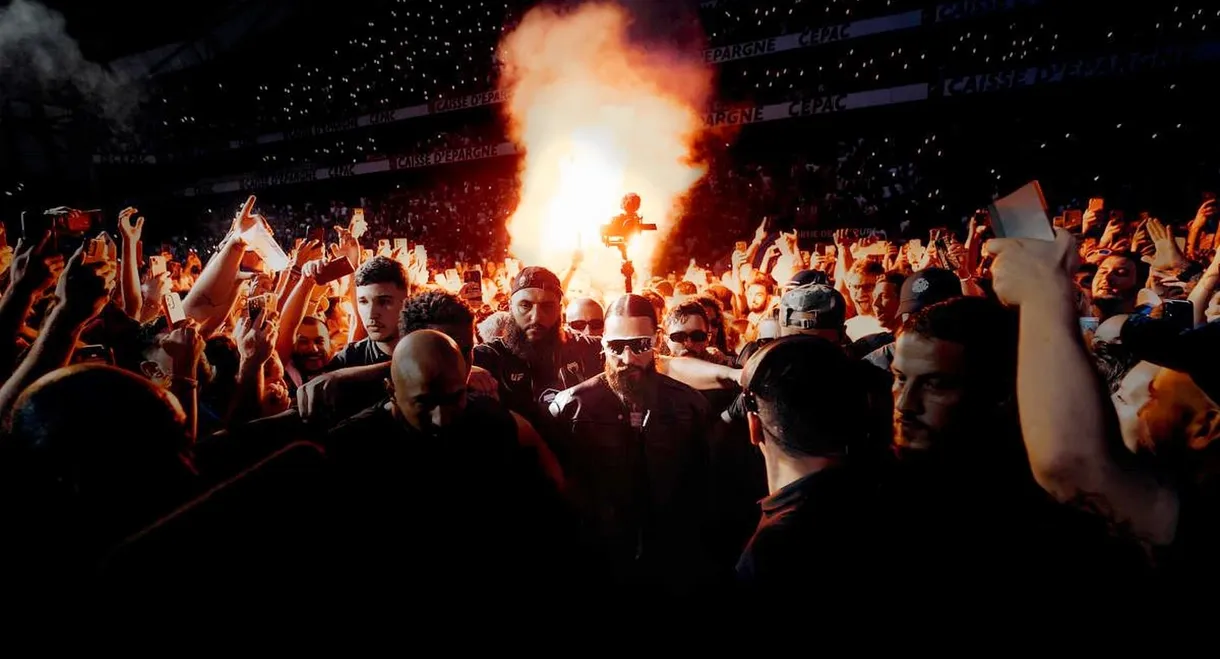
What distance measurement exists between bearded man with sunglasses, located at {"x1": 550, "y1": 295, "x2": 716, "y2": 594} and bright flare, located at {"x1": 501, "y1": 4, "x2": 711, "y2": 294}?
514 inches

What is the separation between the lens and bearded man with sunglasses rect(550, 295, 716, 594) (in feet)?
9.29

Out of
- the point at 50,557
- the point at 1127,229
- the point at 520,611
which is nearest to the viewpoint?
the point at 50,557

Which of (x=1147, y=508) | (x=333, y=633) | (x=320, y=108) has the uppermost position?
(x=320, y=108)

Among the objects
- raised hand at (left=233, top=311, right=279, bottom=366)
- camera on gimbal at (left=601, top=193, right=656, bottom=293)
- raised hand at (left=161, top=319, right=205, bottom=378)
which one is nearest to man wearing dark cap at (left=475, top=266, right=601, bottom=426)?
raised hand at (left=233, top=311, right=279, bottom=366)

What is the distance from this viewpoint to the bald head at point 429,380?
2088mm

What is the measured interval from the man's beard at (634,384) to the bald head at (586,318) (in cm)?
106

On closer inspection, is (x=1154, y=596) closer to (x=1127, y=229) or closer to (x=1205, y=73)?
(x=1127, y=229)

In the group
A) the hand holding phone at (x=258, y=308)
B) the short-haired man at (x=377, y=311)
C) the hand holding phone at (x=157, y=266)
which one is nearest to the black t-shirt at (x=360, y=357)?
the short-haired man at (x=377, y=311)

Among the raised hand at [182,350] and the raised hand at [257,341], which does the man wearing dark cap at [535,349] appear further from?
the raised hand at [182,350]

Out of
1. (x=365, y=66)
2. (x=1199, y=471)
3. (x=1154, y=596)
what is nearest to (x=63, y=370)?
(x=1154, y=596)

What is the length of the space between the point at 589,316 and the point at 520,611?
6.94 ft

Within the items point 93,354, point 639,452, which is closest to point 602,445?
point 639,452

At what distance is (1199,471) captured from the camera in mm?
1673

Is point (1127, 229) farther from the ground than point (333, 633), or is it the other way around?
point (1127, 229)
